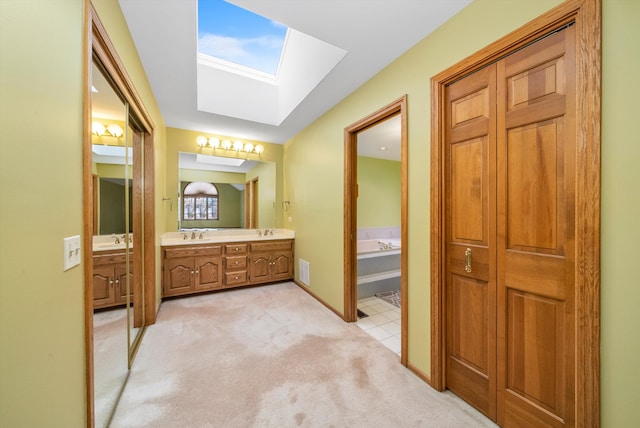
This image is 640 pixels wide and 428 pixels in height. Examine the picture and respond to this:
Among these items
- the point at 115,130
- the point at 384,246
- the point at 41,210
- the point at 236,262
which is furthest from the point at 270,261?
the point at 41,210

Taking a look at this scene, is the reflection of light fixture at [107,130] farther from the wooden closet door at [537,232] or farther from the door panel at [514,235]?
the wooden closet door at [537,232]

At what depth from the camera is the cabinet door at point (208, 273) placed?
139 inches

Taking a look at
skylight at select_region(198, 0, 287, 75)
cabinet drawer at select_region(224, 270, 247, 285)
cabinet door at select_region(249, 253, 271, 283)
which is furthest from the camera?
cabinet door at select_region(249, 253, 271, 283)

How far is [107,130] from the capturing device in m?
1.55

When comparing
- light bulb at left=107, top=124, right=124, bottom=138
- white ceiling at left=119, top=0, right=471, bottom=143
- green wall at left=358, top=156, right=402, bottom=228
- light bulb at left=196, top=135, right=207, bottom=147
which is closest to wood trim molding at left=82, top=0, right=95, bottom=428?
light bulb at left=107, top=124, right=124, bottom=138

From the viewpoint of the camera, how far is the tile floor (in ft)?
7.73

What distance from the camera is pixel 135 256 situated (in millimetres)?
2182

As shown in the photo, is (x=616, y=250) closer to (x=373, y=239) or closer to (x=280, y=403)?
(x=280, y=403)

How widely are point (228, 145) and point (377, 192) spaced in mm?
3249

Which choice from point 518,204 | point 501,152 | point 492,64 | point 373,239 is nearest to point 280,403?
point 518,204

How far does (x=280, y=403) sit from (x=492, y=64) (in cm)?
251

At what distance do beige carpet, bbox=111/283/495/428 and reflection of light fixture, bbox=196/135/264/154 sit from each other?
264 centimetres

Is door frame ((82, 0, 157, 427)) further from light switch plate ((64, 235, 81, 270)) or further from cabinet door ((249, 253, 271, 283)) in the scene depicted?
cabinet door ((249, 253, 271, 283))

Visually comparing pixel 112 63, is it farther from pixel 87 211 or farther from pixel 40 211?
pixel 40 211
